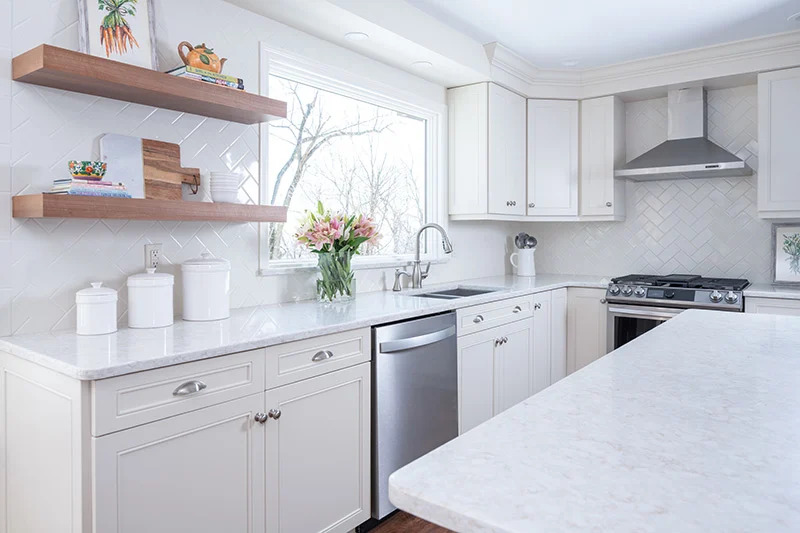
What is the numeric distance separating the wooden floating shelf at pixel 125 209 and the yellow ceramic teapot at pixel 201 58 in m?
0.53

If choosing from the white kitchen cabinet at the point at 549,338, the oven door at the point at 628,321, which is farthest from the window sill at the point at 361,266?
the oven door at the point at 628,321

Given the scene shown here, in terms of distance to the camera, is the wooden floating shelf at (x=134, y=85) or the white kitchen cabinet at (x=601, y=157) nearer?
the wooden floating shelf at (x=134, y=85)

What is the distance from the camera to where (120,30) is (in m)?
2.03

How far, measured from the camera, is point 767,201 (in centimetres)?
358

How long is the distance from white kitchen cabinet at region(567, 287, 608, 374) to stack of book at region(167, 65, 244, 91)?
108 inches

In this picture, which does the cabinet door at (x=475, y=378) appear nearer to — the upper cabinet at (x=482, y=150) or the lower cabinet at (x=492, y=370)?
the lower cabinet at (x=492, y=370)

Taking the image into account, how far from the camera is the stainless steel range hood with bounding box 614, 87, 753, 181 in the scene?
3.77 m

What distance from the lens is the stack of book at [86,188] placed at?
1.80 metres

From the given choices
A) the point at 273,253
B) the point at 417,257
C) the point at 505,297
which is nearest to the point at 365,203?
the point at 417,257

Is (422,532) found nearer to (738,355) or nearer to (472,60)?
(738,355)

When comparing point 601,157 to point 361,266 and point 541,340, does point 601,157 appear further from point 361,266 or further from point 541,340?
point 361,266

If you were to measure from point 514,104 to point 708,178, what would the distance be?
4.89 ft

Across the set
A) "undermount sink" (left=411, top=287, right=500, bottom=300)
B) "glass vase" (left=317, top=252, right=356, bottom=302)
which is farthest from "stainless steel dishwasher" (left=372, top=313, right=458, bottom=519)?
"undermount sink" (left=411, top=287, right=500, bottom=300)

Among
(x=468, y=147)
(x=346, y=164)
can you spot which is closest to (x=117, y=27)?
(x=346, y=164)
